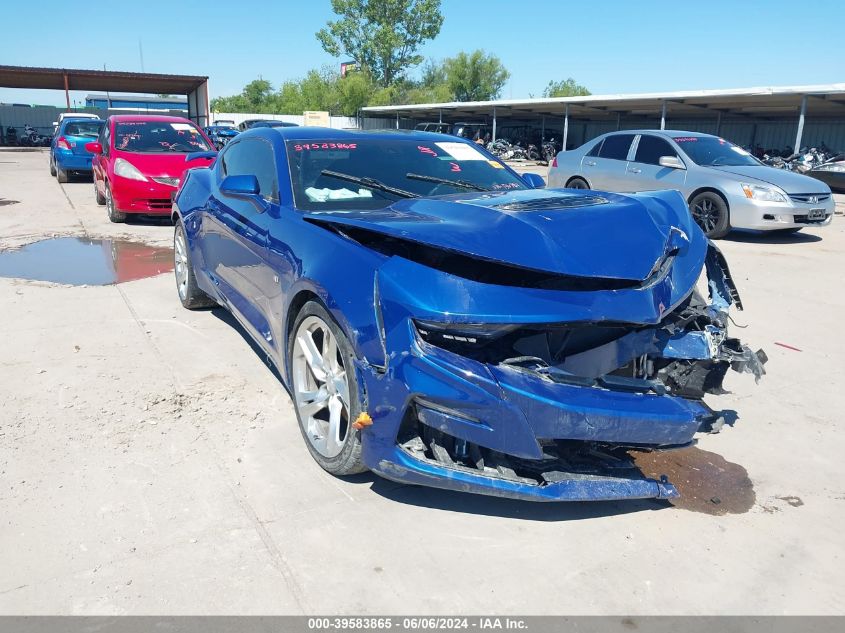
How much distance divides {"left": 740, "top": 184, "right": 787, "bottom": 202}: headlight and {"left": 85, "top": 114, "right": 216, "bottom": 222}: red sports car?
7.75 metres

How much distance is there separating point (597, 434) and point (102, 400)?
2.92 m

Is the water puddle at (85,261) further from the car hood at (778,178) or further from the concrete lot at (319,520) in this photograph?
the car hood at (778,178)

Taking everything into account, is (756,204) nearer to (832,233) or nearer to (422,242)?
(832,233)

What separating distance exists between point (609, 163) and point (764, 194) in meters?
2.72

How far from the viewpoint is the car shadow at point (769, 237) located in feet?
32.8

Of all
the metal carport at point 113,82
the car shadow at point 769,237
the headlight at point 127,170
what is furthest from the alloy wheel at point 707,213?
the metal carport at point 113,82

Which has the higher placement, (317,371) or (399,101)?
(399,101)

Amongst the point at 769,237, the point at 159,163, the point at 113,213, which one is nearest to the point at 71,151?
the point at 113,213

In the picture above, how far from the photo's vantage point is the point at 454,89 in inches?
2921

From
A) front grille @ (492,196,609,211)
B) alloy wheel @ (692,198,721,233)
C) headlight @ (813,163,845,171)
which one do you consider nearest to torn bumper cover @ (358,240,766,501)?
front grille @ (492,196,609,211)

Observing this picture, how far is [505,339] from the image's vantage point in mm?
2549

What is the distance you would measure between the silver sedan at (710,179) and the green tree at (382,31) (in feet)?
210

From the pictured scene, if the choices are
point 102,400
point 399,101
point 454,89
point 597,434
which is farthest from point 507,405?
point 454,89

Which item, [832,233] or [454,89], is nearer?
[832,233]
